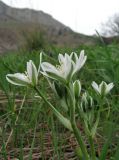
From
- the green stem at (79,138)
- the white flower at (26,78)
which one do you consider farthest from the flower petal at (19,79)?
the green stem at (79,138)

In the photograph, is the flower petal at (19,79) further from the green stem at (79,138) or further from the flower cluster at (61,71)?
the green stem at (79,138)

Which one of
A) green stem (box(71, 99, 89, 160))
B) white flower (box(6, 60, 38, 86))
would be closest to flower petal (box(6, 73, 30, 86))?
white flower (box(6, 60, 38, 86))

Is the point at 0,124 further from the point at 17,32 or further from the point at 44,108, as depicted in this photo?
the point at 17,32

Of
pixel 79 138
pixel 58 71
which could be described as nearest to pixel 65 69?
pixel 58 71

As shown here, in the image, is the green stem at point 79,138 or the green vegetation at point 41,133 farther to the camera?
the green vegetation at point 41,133

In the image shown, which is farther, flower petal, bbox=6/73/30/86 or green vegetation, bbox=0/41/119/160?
green vegetation, bbox=0/41/119/160

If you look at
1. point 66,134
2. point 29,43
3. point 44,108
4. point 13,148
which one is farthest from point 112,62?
point 29,43

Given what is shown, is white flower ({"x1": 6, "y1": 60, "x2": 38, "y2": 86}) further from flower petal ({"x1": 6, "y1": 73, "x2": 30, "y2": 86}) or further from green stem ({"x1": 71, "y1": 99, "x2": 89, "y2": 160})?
green stem ({"x1": 71, "y1": 99, "x2": 89, "y2": 160})

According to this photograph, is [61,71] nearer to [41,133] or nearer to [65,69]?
[65,69]

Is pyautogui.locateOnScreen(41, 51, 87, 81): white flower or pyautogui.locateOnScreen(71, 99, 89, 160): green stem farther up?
pyautogui.locateOnScreen(41, 51, 87, 81): white flower

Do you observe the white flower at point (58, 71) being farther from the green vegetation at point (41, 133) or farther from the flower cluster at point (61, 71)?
the green vegetation at point (41, 133)

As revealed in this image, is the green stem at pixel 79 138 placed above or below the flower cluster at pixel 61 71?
below
